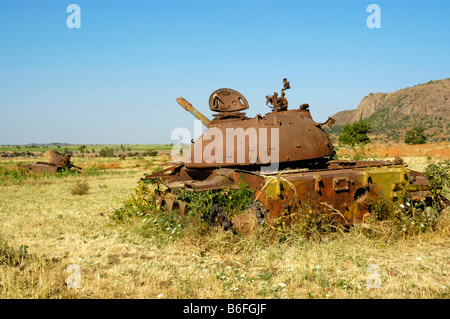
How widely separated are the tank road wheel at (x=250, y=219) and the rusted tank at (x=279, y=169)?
0.06 feet

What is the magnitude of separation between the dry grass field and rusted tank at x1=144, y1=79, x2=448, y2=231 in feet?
1.77

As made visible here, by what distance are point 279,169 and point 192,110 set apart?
9.44ft

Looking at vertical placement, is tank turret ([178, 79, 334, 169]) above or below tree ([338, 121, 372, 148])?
below

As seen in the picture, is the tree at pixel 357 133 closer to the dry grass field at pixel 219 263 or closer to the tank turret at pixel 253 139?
the tank turret at pixel 253 139

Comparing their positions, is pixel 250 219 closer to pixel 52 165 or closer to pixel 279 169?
pixel 279 169

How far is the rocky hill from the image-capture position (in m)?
74.4

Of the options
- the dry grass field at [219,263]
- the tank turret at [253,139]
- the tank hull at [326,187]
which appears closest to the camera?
the dry grass field at [219,263]

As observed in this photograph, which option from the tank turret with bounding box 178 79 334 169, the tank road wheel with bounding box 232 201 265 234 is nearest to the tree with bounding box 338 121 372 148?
the tank turret with bounding box 178 79 334 169

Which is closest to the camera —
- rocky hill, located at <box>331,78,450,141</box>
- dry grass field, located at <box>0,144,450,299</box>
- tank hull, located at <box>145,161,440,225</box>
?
dry grass field, located at <box>0,144,450,299</box>

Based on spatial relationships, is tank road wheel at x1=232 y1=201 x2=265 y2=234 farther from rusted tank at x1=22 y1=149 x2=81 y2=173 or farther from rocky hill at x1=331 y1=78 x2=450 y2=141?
rocky hill at x1=331 y1=78 x2=450 y2=141

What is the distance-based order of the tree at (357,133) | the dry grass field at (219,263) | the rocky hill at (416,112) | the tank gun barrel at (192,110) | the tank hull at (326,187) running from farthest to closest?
1. the rocky hill at (416,112)
2. the tree at (357,133)
3. the tank gun barrel at (192,110)
4. the tank hull at (326,187)
5. the dry grass field at (219,263)

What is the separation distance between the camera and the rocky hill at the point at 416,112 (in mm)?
74381

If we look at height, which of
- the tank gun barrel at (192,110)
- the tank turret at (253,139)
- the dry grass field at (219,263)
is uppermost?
the tank gun barrel at (192,110)

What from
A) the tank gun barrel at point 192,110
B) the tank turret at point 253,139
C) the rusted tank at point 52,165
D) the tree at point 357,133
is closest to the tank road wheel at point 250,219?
the tank turret at point 253,139
